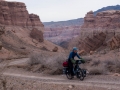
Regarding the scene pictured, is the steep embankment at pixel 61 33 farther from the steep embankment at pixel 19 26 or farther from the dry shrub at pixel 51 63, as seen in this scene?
the dry shrub at pixel 51 63

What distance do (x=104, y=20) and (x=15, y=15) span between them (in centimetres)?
2087

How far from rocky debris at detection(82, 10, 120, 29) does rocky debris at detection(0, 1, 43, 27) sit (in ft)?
45.3

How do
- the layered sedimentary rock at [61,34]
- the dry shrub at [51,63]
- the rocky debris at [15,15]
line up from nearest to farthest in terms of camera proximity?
the dry shrub at [51,63], the rocky debris at [15,15], the layered sedimentary rock at [61,34]

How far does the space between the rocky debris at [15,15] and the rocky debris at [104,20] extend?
1380 centimetres

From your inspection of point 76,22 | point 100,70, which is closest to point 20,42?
point 100,70

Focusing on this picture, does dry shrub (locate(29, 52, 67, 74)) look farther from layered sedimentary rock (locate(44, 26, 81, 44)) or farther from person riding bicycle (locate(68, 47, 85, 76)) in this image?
layered sedimentary rock (locate(44, 26, 81, 44))

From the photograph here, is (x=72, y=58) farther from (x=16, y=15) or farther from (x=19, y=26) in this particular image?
(x=16, y=15)

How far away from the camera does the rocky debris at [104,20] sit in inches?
2532

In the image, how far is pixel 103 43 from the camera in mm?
41125

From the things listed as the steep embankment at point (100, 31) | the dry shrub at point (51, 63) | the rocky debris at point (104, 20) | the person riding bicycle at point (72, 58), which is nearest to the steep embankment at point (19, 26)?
Answer: the steep embankment at point (100, 31)

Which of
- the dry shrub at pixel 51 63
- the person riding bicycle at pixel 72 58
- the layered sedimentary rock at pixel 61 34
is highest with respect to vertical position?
the person riding bicycle at pixel 72 58

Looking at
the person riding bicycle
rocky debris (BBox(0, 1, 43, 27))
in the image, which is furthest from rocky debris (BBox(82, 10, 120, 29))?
the person riding bicycle

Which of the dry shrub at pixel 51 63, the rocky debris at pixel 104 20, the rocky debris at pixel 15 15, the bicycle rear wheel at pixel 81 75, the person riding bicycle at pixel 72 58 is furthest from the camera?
the rocky debris at pixel 104 20

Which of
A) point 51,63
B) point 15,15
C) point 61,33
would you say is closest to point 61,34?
point 61,33
